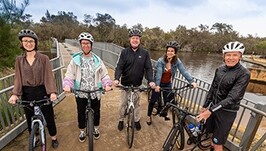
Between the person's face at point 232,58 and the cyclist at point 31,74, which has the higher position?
the person's face at point 232,58

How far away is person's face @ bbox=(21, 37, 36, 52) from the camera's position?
253cm

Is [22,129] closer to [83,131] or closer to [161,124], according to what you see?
[83,131]

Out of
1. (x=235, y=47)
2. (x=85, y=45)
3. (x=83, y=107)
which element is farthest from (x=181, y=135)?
(x=85, y=45)

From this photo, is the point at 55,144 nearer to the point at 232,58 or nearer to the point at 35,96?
the point at 35,96

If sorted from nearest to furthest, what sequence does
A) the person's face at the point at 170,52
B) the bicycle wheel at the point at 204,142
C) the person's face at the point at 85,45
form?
the person's face at the point at 85,45 < the bicycle wheel at the point at 204,142 < the person's face at the point at 170,52

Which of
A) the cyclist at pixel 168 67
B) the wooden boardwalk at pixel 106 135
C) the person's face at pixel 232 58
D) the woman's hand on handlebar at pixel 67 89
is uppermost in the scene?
the person's face at pixel 232 58

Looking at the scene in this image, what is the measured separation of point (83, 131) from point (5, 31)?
289 inches

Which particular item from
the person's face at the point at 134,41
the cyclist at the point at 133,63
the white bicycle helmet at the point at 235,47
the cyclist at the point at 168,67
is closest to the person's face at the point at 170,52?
the cyclist at the point at 168,67

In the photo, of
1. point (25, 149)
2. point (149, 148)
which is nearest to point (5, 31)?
point (25, 149)

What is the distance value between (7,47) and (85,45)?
23.5ft

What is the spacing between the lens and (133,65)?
3355 millimetres

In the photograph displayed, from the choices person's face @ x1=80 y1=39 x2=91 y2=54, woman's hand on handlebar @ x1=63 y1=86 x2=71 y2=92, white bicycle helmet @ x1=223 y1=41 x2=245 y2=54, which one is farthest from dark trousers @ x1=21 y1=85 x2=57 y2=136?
white bicycle helmet @ x1=223 y1=41 x2=245 y2=54

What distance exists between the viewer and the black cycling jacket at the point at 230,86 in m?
2.33

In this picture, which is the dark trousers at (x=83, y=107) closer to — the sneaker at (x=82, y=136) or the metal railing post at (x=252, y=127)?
the sneaker at (x=82, y=136)
